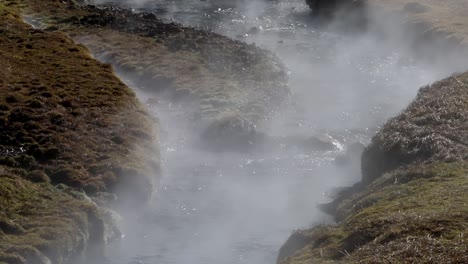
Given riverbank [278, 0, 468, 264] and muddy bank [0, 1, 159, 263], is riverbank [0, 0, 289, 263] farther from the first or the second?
riverbank [278, 0, 468, 264]

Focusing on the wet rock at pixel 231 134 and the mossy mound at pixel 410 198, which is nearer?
the mossy mound at pixel 410 198

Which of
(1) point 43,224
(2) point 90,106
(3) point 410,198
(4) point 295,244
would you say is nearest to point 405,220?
(3) point 410,198

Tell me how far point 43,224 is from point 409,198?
11180mm

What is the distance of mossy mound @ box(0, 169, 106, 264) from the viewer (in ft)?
80.0

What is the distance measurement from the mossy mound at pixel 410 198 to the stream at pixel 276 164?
126 inches

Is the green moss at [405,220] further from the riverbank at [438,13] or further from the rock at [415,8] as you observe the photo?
the rock at [415,8]

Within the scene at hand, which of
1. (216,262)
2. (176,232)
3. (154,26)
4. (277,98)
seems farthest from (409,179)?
(154,26)

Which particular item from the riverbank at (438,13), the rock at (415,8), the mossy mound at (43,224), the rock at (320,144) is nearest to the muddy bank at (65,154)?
the mossy mound at (43,224)

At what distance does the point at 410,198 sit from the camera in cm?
2428

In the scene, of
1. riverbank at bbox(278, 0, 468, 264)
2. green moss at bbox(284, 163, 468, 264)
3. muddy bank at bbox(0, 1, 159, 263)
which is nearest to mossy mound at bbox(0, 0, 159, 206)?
muddy bank at bbox(0, 1, 159, 263)

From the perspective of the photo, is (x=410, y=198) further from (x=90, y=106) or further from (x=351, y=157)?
(x=90, y=106)

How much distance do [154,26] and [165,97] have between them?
47.6 ft

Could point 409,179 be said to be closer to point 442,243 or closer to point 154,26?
point 442,243

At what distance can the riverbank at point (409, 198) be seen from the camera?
62.8ft
